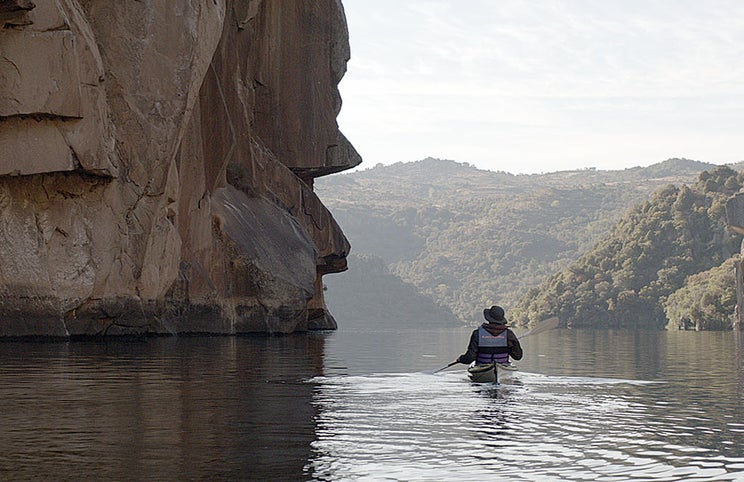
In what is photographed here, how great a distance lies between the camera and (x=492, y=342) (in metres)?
23.8

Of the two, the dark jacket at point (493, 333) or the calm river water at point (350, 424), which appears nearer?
the calm river water at point (350, 424)

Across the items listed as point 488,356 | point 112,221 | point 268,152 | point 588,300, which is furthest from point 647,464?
point 588,300

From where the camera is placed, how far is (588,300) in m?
154

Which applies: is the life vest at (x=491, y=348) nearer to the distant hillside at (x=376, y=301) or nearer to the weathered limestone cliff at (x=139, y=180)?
the weathered limestone cliff at (x=139, y=180)

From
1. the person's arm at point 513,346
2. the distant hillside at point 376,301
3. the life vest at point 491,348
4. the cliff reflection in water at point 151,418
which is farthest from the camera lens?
the distant hillside at point 376,301

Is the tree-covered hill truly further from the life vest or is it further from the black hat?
the black hat

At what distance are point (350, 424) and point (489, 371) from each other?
8476 millimetres

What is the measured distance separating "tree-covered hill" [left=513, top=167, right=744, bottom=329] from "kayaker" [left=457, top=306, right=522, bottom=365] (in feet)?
402

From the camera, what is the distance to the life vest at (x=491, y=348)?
23.7 metres

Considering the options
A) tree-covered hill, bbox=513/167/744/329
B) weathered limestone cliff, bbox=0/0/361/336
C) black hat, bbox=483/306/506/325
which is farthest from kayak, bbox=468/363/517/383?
tree-covered hill, bbox=513/167/744/329

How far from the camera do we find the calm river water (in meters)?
11.9

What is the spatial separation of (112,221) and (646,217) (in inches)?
5286

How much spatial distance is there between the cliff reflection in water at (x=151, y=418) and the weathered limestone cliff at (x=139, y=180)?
7606 mm

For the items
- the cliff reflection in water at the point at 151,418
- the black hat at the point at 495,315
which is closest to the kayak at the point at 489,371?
the black hat at the point at 495,315
